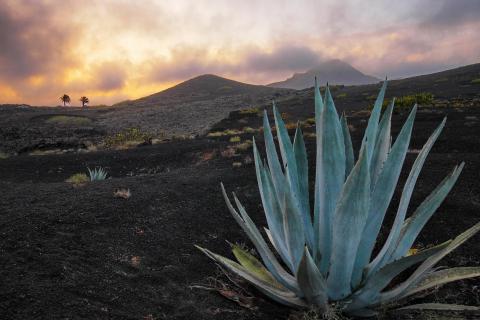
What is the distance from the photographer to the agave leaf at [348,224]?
2.37 meters

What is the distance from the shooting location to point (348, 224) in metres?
2.53

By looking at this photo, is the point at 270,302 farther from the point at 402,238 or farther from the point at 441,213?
the point at 441,213

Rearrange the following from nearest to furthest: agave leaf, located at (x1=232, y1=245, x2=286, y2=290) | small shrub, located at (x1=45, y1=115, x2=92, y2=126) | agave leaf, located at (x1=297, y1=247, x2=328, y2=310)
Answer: agave leaf, located at (x1=297, y1=247, x2=328, y2=310)
agave leaf, located at (x1=232, y1=245, x2=286, y2=290)
small shrub, located at (x1=45, y1=115, x2=92, y2=126)

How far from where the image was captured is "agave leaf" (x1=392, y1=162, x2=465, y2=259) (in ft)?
9.30

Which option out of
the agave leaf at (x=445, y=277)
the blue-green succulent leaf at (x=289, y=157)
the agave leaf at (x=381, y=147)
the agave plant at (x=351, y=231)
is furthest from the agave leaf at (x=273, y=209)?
the agave leaf at (x=445, y=277)

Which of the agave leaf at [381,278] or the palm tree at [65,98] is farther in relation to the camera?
the palm tree at [65,98]

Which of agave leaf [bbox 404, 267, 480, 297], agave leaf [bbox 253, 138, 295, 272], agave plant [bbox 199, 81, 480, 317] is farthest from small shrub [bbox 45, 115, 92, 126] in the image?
agave leaf [bbox 404, 267, 480, 297]

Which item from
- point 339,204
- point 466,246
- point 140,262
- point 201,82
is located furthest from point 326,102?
point 201,82

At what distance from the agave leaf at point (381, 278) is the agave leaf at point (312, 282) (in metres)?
0.28

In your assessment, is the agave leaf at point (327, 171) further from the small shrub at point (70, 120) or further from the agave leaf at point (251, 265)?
the small shrub at point (70, 120)

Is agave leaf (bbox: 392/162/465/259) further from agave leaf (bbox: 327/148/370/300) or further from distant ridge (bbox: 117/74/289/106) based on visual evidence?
distant ridge (bbox: 117/74/289/106)

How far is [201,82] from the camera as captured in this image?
9681 centimetres

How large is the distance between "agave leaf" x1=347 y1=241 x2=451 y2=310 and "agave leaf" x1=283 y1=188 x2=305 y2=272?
1.78ft

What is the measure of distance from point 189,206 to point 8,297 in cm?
325
